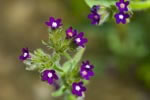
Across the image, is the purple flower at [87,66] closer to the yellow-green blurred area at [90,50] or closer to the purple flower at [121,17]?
the purple flower at [121,17]

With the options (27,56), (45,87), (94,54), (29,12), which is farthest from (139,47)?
(27,56)

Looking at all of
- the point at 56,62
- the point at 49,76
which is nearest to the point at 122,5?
the point at 56,62

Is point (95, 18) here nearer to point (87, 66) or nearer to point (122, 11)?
point (122, 11)

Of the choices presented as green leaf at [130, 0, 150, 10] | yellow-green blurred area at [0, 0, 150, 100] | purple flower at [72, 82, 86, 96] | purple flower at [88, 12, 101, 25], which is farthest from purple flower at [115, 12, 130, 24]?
yellow-green blurred area at [0, 0, 150, 100]

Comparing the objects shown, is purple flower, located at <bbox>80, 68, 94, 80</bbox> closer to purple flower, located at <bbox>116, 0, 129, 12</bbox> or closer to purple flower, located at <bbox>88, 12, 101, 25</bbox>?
purple flower, located at <bbox>88, 12, 101, 25</bbox>

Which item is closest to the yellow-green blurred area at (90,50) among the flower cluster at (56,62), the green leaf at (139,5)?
the green leaf at (139,5)

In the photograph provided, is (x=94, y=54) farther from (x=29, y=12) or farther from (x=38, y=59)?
(x=38, y=59)
